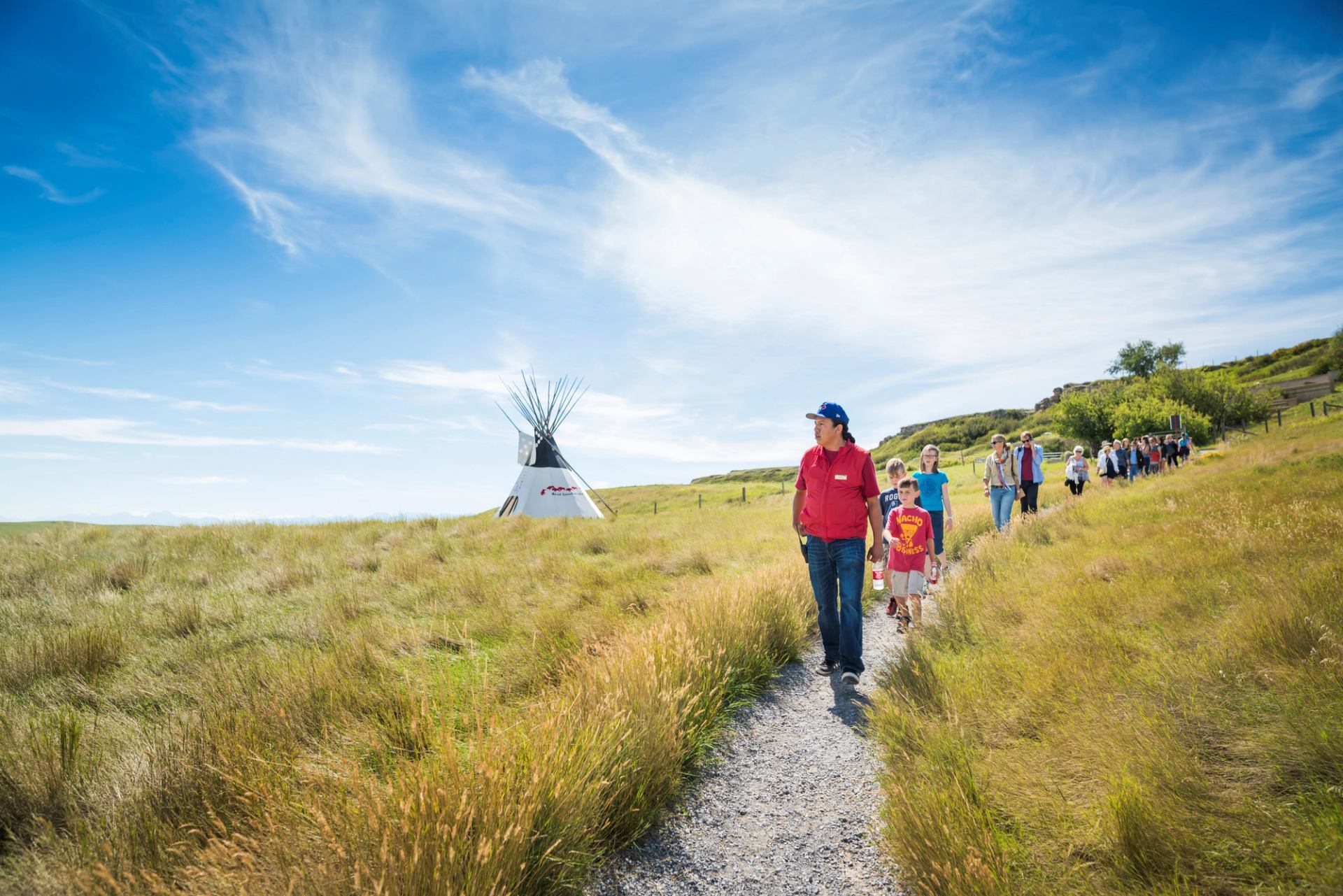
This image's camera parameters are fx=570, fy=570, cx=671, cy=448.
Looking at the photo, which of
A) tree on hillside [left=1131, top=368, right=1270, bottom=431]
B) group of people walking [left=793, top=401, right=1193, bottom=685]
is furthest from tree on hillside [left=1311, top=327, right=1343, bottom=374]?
group of people walking [left=793, top=401, right=1193, bottom=685]

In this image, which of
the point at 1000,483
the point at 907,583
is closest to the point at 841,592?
the point at 907,583

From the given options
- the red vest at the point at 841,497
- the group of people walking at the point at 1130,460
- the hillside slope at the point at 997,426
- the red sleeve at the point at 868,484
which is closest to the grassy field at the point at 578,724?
the red vest at the point at 841,497

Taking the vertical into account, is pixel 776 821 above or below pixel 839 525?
below

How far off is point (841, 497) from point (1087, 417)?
2655 inches

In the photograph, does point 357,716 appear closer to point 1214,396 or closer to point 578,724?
point 578,724

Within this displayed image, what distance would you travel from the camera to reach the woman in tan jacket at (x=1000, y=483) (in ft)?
35.9

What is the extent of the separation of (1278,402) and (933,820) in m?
91.5

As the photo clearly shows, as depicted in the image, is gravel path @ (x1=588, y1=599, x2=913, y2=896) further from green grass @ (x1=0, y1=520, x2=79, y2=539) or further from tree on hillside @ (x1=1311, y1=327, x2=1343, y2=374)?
tree on hillside @ (x1=1311, y1=327, x2=1343, y2=374)

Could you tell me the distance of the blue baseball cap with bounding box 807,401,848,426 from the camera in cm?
527

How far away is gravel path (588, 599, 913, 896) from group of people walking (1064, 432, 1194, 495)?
53.8 feet

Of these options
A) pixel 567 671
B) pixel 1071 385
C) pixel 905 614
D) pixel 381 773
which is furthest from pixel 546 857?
pixel 1071 385

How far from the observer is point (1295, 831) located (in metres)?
2.07

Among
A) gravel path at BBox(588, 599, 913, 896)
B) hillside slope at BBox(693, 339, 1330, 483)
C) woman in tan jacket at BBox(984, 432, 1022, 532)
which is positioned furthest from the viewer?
hillside slope at BBox(693, 339, 1330, 483)

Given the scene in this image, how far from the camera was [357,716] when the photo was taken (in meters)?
4.04
